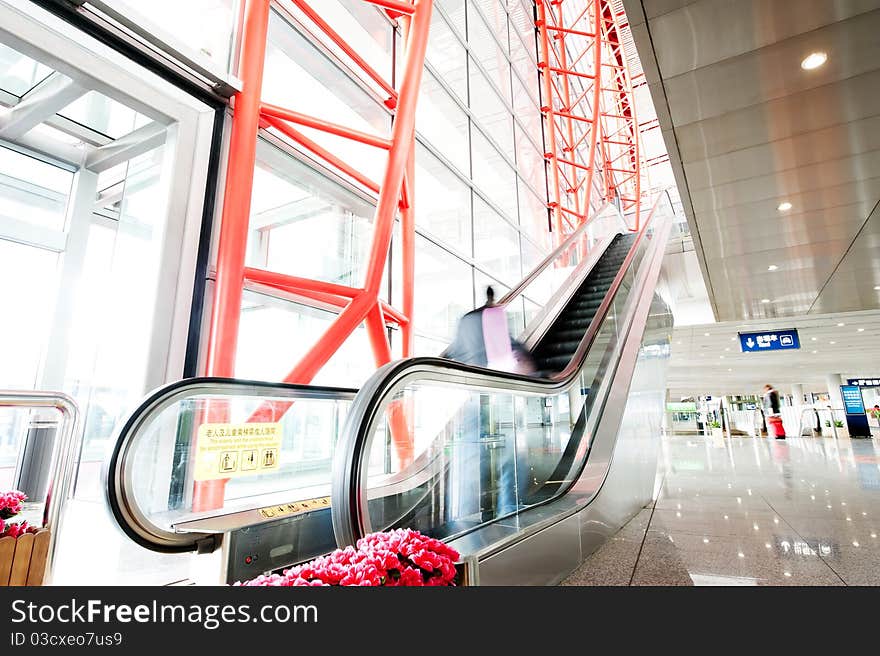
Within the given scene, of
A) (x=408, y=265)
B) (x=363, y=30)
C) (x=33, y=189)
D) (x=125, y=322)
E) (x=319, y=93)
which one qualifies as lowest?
(x=125, y=322)

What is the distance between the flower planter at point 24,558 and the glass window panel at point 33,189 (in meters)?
4.79

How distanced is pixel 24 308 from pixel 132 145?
102 inches

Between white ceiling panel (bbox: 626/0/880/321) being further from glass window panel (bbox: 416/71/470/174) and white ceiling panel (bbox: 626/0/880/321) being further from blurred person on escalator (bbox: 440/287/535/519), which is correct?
glass window panel (bbox: 416/71/470/174)

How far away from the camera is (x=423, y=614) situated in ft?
3.67

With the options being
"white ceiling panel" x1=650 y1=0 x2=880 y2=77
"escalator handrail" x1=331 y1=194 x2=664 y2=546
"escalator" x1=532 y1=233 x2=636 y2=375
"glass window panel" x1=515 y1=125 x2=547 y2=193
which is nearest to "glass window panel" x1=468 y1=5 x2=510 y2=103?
"glass window panel" x1=515 y1=125 x2=547 y2=193

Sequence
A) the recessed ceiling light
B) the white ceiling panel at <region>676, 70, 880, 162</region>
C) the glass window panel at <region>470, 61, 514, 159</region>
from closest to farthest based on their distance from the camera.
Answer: the recessed ceiling light
the white ceiling panel at <region>676, 70, 880, 162</region>
the glass window panel at <region>470, 61, 514, 159</region>

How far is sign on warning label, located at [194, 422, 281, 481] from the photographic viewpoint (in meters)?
3.04

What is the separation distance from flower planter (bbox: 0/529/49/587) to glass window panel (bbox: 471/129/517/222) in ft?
29.5

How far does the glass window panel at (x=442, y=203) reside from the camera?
28.6ft

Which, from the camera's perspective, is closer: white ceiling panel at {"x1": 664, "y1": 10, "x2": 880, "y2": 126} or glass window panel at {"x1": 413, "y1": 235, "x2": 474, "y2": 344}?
white ceiling panel at {"x1": 664, "y1": 10, "x2": 880, "y2": 126}

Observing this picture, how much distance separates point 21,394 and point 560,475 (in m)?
3.50

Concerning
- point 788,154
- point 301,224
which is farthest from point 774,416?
point 301,224

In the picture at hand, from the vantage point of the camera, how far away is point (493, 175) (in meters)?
11.2

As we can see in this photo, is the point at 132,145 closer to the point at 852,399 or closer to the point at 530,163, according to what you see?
the point at 530,163
